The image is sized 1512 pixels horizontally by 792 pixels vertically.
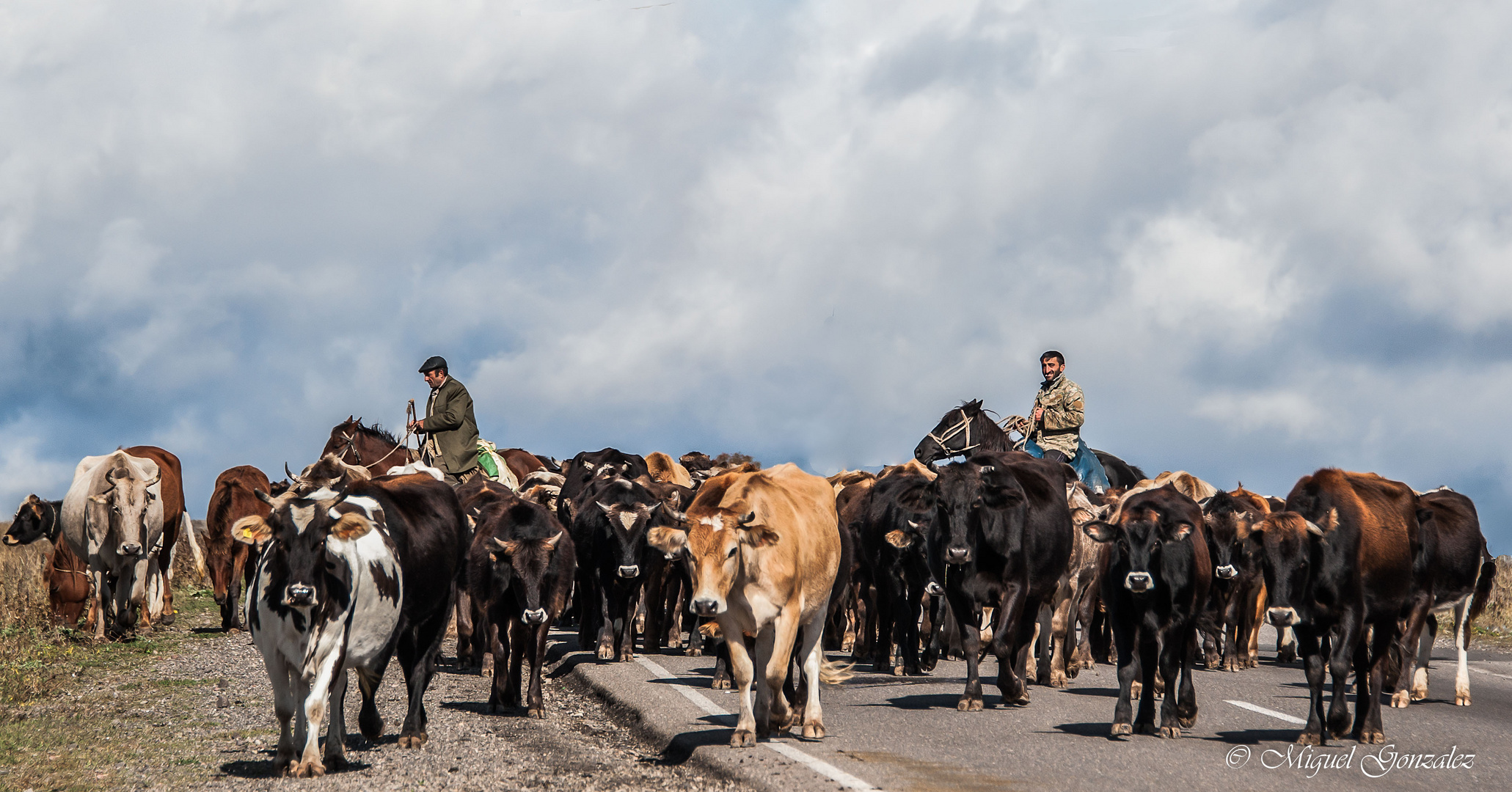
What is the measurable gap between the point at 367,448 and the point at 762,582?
1348cm

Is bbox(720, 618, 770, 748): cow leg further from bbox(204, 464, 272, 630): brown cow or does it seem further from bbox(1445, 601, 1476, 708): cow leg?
bbox(204, 464, 272, 630): brown cow

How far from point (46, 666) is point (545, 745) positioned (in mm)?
7582

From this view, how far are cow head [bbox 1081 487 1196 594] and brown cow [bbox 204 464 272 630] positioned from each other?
12.6 m

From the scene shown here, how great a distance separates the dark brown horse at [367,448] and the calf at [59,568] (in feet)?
12.4

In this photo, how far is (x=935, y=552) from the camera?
12.5 m

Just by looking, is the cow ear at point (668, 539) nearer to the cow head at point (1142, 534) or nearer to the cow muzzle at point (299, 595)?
the cow muzzle at point (299, 595)

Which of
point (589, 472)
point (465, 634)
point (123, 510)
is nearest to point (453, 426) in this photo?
point (589, 472)

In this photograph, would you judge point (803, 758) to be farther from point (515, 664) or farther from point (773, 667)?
point (515, 664)

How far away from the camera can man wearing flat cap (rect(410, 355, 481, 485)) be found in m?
18.8

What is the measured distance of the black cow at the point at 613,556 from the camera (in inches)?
561

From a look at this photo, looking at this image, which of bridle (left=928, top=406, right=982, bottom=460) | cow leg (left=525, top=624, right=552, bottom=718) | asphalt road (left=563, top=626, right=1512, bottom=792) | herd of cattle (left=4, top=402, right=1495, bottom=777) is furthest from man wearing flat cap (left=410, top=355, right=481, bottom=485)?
cow leg (left=525, top=624, right=552, bottom=718)

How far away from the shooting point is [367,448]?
21.4 metres

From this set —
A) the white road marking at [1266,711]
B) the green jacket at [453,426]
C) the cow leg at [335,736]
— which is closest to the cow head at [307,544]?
the cow leg at [335,736]

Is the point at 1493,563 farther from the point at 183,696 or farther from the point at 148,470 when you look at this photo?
the point at 148,470
